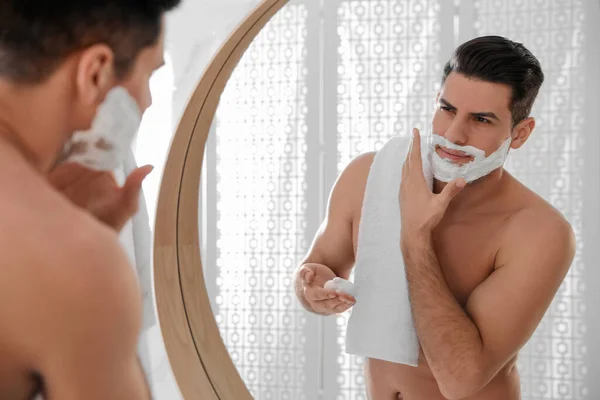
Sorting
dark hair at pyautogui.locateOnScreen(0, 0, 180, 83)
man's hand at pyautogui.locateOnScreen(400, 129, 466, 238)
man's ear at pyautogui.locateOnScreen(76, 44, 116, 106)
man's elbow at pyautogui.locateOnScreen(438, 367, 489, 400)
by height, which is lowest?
man's elbow at pyautogui.locateOnScreen(438, 367, 489, 400)

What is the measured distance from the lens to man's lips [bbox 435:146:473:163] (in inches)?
27.6

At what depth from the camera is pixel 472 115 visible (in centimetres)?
69

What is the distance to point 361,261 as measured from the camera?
0.77m

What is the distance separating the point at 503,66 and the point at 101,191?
0.46 meters

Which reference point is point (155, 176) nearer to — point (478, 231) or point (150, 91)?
point (150, 91)

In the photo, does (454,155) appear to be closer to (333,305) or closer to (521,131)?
(521,131)

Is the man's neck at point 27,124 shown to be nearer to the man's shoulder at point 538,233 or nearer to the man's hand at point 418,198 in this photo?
the man's hand at point 418,198

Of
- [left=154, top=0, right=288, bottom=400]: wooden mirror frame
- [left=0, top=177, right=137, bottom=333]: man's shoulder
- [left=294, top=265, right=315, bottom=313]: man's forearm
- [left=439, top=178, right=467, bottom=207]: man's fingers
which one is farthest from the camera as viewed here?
[left=294, top=265, right=315, bottom=313]: man's forearm

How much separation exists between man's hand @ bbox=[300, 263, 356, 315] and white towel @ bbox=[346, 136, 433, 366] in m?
0.05

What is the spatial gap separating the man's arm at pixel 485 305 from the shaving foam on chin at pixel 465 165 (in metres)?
0.08

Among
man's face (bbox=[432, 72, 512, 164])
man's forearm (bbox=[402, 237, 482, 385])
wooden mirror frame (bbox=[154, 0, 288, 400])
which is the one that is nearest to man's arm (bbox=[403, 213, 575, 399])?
man's forearm (bbox=[402, 237, 482, 385])

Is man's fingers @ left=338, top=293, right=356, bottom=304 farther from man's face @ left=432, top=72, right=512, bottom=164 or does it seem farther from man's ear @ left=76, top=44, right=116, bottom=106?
man's ear @ left=76, top=44, right=116, bottom=106

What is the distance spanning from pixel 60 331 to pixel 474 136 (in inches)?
19.3

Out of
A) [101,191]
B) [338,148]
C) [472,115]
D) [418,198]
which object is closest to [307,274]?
[418,198]
